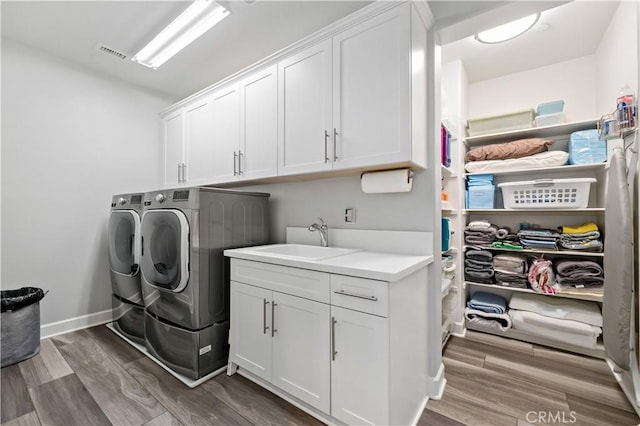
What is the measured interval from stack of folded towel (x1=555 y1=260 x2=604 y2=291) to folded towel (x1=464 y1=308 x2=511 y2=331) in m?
0.53

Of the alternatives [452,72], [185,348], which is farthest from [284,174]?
[452,72]

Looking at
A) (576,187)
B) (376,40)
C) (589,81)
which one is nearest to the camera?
(376,40)

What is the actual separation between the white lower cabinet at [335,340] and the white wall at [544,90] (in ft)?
7.72

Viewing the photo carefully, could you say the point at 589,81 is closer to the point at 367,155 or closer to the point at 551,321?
the point at 551,321

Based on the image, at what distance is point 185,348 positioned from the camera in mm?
1896

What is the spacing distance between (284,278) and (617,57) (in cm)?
279

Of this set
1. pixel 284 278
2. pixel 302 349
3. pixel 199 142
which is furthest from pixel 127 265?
pixel 302 349

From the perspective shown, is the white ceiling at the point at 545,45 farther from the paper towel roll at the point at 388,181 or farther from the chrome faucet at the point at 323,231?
the chrome faucet at the point at 323,231

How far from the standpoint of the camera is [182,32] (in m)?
2.12

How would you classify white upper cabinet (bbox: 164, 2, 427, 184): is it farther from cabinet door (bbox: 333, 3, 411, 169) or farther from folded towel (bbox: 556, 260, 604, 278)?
folded towel (bbox: 556, 260, 604, 278)

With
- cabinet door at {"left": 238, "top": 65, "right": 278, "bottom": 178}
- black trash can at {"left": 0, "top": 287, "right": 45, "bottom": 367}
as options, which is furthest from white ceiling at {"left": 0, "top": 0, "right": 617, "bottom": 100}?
black trash can at {"left": 0, "top": 287, "right": 45, "bottom": 367}

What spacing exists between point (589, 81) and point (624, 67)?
2.70 feet

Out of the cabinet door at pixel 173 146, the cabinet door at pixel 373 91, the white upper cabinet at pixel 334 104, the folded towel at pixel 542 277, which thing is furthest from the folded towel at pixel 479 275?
the cabinet door at pixel 173 146

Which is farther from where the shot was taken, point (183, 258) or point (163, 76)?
point (163, 76)
